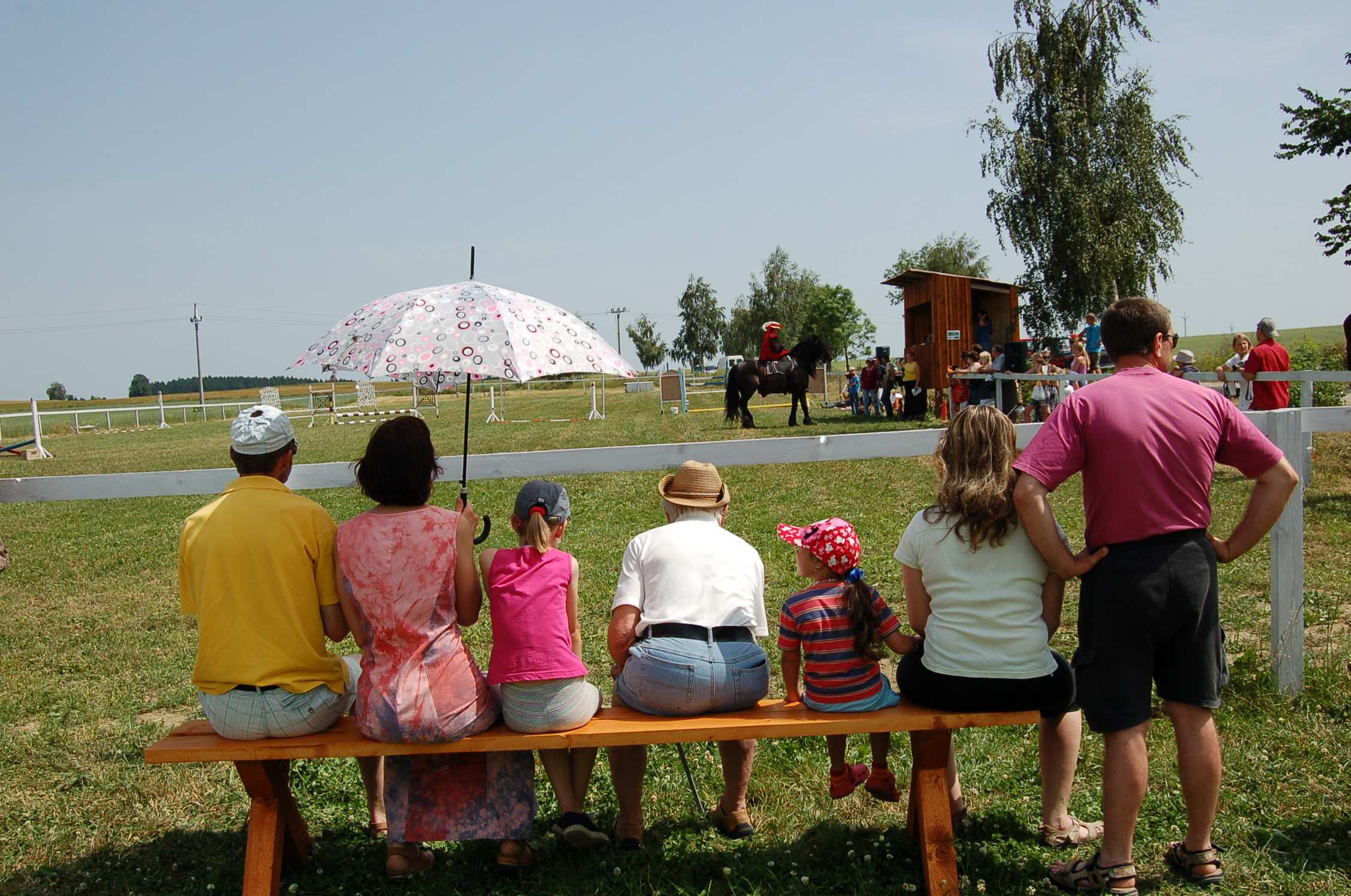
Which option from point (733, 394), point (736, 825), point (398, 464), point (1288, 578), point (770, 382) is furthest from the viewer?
point (770, 382)

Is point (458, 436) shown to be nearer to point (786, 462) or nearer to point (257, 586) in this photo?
point (786, 462)

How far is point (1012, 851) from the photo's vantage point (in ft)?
11.0

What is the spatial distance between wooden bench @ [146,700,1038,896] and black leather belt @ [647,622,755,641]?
0.86 ft

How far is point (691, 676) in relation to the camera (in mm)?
3213

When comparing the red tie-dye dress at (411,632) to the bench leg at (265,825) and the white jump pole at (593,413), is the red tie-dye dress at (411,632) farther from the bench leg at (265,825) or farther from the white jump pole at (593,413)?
the white jump pole at (593,413)

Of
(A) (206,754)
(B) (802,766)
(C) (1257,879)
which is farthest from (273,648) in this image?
(C) (1257,879)

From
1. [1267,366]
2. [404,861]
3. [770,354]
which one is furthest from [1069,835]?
[770,354]

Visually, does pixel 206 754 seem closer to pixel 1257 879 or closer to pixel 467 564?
pixel 467 564

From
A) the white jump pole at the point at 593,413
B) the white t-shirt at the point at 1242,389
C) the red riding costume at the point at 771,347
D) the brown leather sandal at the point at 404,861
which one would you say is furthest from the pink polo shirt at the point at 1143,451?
the white jump pole at the point at 593,413

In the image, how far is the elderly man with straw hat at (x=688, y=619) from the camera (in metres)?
3.23

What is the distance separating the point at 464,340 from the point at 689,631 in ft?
4.67

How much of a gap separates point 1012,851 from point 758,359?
64.7ft

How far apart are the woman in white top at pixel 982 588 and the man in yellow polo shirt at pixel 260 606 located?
1904mm

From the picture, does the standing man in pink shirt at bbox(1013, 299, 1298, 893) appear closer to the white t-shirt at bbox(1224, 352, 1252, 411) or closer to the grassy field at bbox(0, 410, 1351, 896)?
the grassy field at bbox(0, 410, 1351, 896)
